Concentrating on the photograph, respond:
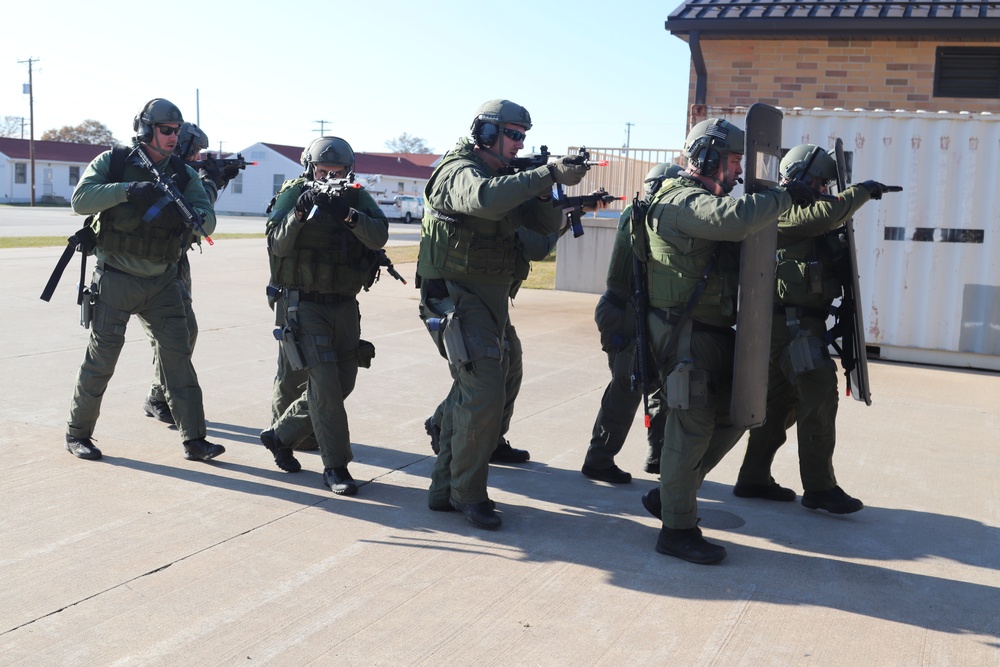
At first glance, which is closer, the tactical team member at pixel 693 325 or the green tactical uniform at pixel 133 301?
the tactical team member at pixel 693 325

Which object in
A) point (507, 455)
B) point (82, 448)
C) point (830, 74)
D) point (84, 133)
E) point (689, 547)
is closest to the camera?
point (689, 547)

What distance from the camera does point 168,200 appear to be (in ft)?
18.1

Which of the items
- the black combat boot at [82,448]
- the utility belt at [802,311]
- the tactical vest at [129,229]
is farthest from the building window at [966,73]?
the black combat boot at [82,448]

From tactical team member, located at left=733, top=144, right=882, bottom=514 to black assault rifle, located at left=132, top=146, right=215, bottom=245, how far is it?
305 cm

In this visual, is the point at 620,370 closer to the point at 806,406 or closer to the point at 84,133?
the point at 806,406

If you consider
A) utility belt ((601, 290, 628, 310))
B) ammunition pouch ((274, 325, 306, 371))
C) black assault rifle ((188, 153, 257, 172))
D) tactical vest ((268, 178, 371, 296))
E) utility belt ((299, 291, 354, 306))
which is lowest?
ammunition pouch ((274, 325, 306, 371))

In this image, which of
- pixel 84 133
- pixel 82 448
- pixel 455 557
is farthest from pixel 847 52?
pixel 84 133

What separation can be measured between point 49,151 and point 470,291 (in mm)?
66297

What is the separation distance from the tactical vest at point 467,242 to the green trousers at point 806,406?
4.65 feet

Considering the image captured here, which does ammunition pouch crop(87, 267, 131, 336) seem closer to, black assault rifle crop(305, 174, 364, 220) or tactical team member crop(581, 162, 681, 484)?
black assault rifle crop(305, 174, 364, 220)

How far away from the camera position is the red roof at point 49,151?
6216 cm

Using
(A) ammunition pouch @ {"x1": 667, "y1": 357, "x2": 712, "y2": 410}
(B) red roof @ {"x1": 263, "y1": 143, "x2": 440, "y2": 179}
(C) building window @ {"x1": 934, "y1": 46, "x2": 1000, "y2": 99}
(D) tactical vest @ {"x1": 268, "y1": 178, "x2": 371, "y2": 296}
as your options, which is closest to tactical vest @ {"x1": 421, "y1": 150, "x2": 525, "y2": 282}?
(D) tactical vest @ {"x1": 268, "y1": 178, "x2": 371, "y2": 296}

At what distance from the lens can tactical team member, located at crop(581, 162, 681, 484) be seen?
5.23 meters

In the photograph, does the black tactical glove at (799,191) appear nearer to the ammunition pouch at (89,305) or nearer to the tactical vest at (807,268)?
the tactical vest at (807,268)
